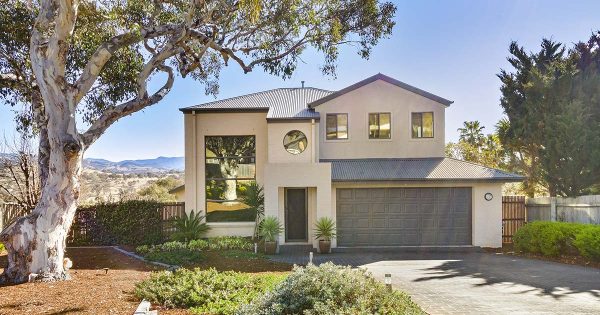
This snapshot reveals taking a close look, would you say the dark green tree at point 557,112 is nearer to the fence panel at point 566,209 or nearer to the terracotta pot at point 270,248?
the fence panel at point 566,209

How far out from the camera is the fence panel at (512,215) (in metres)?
18.8

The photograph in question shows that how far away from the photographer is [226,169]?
19406 millimetres

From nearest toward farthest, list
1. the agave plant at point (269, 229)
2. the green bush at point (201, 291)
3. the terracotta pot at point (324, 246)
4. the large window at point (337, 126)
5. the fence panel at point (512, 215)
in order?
the green bush at point (201, 291), the agave plant at point (269, 229), the terracotta pot at point (324, 246), the fence panel at point (512, 215), the large window at point (337, 126)

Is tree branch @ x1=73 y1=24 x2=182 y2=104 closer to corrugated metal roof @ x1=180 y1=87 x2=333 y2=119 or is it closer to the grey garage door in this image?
corrugated metal roof @ x1=180 y1=87 x2=333 y2=119

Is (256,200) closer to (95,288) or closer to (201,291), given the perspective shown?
(95,288)

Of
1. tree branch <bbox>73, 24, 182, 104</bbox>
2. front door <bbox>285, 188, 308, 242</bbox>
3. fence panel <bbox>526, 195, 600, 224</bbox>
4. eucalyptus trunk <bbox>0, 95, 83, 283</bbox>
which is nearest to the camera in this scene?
eucalyptus trunk <bbox>0, 95, 83, 283</bbox>

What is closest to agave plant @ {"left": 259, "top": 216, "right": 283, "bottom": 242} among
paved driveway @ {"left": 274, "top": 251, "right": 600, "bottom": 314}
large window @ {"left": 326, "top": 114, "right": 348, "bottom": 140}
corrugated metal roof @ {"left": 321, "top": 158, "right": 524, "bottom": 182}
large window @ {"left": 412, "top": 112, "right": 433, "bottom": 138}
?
paved driveway @ {"left": 274, "top": 251, "right": 600, "bottom": 314}

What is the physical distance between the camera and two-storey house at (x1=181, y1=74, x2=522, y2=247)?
17.5 metres

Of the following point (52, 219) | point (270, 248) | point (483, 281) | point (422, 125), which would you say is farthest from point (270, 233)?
point (422, 125)

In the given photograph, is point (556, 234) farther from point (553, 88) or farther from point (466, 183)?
point (553, 88)

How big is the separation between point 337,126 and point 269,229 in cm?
→ 566

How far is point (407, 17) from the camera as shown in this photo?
16.5 metres

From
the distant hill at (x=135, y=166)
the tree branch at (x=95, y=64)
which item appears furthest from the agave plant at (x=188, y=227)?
the distant hill at (x=135, y=166)

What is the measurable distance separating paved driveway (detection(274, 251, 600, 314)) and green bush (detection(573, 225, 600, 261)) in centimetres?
79
